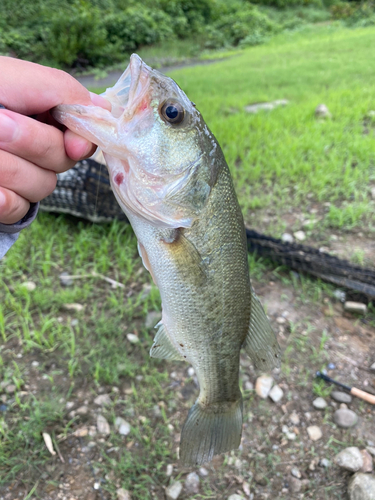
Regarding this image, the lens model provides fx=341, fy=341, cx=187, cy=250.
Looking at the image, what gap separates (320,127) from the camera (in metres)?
4.89

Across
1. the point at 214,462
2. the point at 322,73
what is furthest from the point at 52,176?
the point at 322,73

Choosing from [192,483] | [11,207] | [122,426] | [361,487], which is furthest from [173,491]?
[11,207]

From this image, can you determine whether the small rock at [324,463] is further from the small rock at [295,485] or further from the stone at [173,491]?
the stone at [173,491]

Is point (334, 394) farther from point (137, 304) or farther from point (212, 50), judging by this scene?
point (212, 50)

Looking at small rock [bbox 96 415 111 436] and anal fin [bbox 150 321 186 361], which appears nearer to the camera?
anal fin [bbox 150 321 186 361]

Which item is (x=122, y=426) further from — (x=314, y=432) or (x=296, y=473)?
(x=314, y=432)

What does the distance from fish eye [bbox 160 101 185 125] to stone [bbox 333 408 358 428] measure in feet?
6.24

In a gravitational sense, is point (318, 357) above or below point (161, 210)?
below

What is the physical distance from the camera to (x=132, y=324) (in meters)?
2.51

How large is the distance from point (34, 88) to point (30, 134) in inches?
6.3

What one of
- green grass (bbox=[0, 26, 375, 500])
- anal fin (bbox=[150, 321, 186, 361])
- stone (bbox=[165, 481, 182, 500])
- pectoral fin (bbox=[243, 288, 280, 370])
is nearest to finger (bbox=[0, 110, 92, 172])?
anal fin (bbox=[150, 321, 186, 361])

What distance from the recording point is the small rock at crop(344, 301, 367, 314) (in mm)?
2586

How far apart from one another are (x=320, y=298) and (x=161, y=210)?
6.49ft

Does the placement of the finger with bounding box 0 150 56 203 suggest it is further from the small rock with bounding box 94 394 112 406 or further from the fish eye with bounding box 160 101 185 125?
the small rock with bounding box 94 394 112 406
